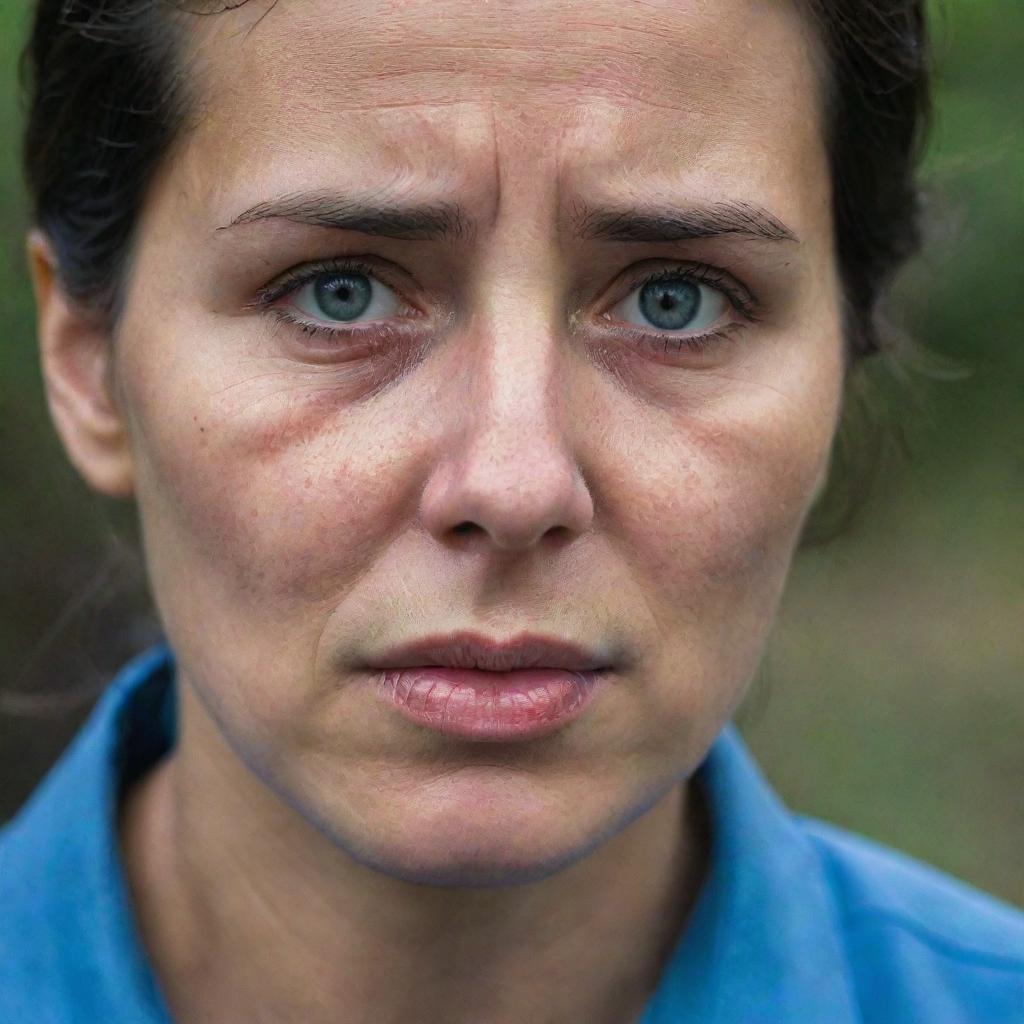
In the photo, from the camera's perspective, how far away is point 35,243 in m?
2.53

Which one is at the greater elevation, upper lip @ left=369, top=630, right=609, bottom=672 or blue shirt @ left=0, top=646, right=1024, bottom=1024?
upper lip @ left=369, top=630, right=609, bottom=672

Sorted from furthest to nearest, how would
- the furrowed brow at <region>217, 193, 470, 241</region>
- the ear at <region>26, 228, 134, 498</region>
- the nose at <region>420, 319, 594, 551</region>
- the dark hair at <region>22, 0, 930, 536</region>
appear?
the ear at <region>26, 228, 134, 498</region>, the dark hair at <region>22, 0, 930, 536</region>, the furrowed brow at <region>217, 193, 470, 241</region>, the nose at <region>420, 319, 594, 551</region>

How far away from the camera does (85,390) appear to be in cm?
233

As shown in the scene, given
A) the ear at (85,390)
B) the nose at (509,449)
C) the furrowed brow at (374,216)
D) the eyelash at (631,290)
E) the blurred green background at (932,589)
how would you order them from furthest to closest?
the blurred green background at (932,589), the ear at (85,390), the eyelash at (631,290), the furrowed brow at (374,216), the nose at (509,449)

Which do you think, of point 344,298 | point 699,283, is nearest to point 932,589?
point 699,283

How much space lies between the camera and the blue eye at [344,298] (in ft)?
6.44

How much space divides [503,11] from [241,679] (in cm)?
89

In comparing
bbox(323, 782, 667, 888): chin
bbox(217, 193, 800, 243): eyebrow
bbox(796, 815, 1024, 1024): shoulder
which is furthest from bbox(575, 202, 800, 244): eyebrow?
bbox(796, 815, 1024, 1024): shoulder

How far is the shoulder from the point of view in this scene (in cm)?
232

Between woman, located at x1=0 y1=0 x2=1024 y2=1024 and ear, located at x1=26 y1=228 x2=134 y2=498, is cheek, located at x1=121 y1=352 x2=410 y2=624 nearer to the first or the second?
woman, located at x1=0 y1=0 x2=1024 y2=1024

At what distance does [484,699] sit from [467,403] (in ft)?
1.17

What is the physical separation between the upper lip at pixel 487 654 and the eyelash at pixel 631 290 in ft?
1.34

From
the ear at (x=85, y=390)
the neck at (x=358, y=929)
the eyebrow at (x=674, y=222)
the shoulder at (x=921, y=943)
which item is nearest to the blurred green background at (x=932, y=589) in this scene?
the shoulder at (x=921, y=943)

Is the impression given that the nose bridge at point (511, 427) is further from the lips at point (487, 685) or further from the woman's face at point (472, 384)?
the lips at point (487, 685)
